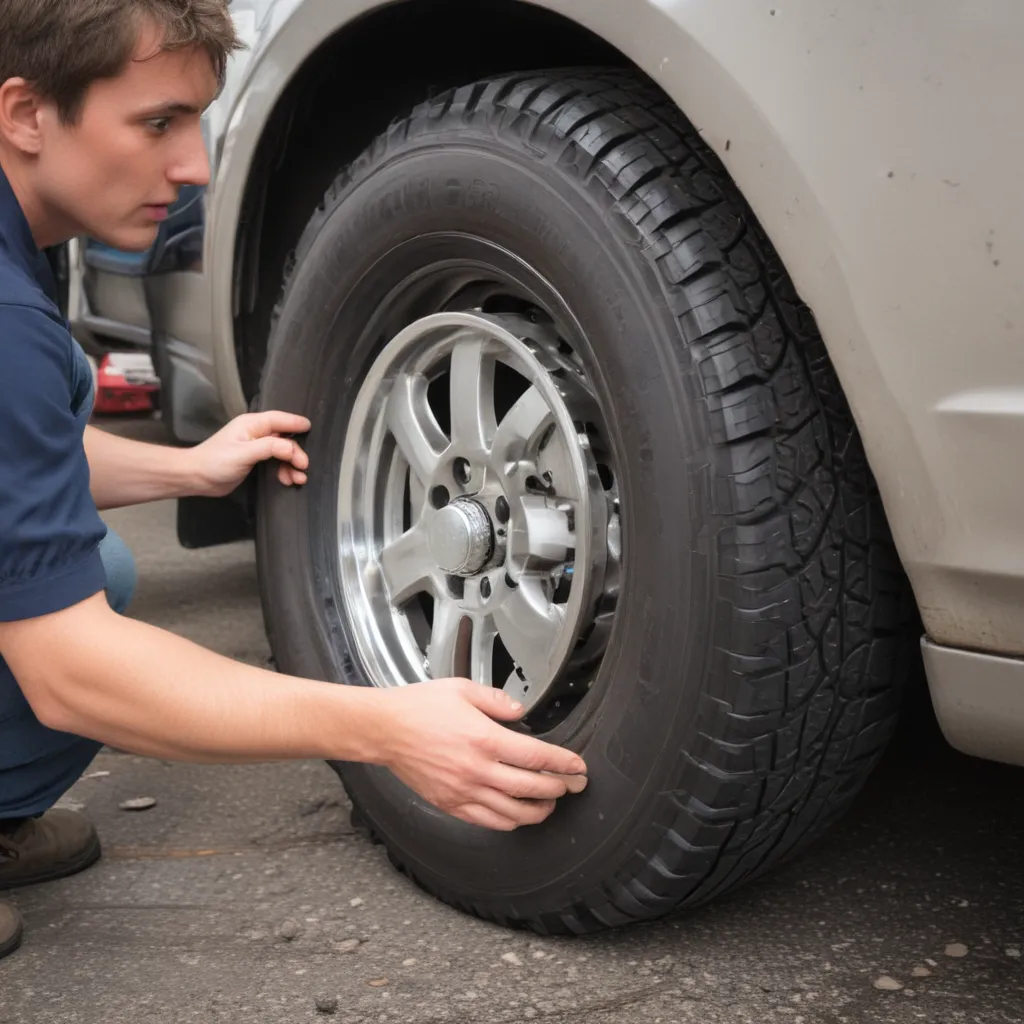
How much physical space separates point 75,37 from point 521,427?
57cm

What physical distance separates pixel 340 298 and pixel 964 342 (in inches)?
32.8

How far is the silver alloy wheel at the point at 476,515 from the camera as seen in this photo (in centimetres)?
132

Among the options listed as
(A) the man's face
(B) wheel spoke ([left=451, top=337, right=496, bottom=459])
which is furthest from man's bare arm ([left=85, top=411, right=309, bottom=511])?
(A) the man's face

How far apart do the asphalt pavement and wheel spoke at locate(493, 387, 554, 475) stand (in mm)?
518

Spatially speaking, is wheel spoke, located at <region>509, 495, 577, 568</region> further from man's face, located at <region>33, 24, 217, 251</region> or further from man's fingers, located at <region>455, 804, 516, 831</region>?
man's face, located at <region>33, 24, 217, 251</region>

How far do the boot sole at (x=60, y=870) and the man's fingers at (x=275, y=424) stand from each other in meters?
0.55

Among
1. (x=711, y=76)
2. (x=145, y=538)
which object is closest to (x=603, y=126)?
(x=711, y=76)

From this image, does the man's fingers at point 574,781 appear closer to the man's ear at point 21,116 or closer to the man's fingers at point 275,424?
the man's fingers at point 275,424

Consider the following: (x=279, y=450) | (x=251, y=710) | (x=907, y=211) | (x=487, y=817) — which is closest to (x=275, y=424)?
(x=279, y=450)

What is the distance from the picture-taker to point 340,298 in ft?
5.16

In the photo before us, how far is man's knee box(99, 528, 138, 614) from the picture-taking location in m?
1.68

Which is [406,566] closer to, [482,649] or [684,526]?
[482,649]

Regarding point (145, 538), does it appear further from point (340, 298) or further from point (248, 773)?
point (340, 298)

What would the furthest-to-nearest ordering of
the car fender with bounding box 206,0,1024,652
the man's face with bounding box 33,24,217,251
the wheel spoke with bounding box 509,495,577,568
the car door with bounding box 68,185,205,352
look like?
the car door with bounding box 68,185,205,352 < the wheel spoke with bounding box 509,495,577,568 < the man's face with bounding box 33,24,217,251 < the car fender with bounding box 206,0,1024,652
